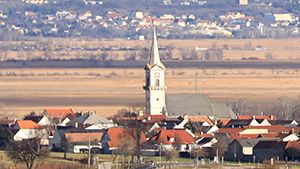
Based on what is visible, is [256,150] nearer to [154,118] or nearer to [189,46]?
[154,118]

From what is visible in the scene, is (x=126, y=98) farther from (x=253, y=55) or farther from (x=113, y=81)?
(x=253, y=55)

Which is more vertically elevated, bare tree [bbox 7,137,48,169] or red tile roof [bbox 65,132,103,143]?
bare tree [bbox 7,137,48,169]

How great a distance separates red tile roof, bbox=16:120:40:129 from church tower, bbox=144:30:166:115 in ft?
25.1

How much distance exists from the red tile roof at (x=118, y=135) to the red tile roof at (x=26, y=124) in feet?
11.1

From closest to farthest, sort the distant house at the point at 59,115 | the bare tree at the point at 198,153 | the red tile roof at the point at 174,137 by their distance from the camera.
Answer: the bare tree at the point at 198,153 → the red tile roof at the point at 174,137 → the distant house at the point at 59,115

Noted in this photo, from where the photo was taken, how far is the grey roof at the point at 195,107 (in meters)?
59.5

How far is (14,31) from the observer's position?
527 ft

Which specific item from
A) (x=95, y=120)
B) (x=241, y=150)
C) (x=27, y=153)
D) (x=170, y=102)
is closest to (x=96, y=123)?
(x=95, y=120)

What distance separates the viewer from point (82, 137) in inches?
2002

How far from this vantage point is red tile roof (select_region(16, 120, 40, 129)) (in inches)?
2064

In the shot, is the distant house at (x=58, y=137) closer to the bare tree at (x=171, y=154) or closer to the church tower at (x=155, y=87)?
the bare tree at (x=171, y=154)

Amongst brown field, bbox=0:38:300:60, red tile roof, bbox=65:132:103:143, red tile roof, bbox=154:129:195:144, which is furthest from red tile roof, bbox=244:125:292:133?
brown field, bbox=0:38:300:60

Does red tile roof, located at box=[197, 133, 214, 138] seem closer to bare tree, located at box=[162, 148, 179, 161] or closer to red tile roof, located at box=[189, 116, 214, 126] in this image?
bare tree, located at box=[162, 148, 179, 161]

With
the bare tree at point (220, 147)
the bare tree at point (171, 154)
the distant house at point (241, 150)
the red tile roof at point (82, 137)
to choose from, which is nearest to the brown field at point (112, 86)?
the red tile roof at point (82, 137)
